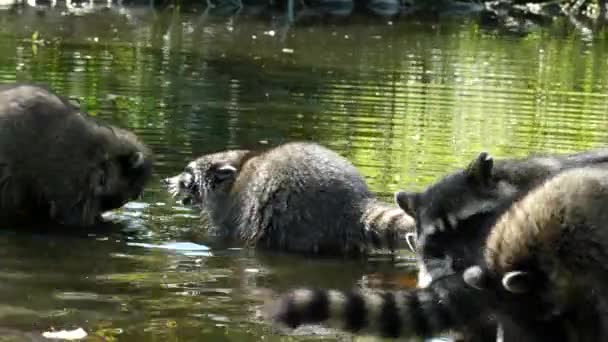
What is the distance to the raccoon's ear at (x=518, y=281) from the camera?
4770 millimetres

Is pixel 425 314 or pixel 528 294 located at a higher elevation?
pixel 528 294

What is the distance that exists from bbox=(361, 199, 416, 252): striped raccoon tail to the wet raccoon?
1725mm

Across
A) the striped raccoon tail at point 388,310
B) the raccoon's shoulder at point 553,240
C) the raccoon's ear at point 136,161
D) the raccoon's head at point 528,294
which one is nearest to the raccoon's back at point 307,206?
the raccoon's ear at point 136,161

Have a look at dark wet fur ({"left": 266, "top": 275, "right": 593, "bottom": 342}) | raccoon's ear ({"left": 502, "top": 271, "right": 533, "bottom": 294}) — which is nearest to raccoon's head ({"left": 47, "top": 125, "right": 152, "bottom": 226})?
dark wet fur ({"left": 266, "top": 275, "right": 593, "bottom": 342})

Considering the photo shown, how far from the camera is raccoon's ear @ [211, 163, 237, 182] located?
28.4 ft

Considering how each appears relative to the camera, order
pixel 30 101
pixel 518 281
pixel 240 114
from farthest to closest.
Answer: pixel 240 114, pixel 30 101, pixel 518 281

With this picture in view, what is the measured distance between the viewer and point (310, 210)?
7875mm

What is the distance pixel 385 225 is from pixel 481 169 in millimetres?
939

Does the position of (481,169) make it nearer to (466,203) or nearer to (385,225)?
(466,203)

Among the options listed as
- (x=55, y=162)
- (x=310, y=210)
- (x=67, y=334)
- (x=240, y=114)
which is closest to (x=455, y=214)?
(x=310, y=210)

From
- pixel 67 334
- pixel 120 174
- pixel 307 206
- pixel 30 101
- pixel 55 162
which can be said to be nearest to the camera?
pixel 67 334

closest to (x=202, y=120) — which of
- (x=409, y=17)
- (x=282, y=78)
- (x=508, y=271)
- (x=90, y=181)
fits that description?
(x=90, y=181)

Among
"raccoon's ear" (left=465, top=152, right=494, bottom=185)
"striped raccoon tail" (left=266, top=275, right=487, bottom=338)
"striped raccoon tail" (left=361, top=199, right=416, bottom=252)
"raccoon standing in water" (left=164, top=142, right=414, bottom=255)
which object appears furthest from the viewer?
"raccoon standing in water" (left=164, top=142, right=414, bottom=255)

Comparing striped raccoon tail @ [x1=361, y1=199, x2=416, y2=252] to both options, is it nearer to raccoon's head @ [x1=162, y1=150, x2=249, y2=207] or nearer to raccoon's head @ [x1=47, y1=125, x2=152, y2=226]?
raccoon's head @ [x1=162, y1=150, x2=249, y2=207]
